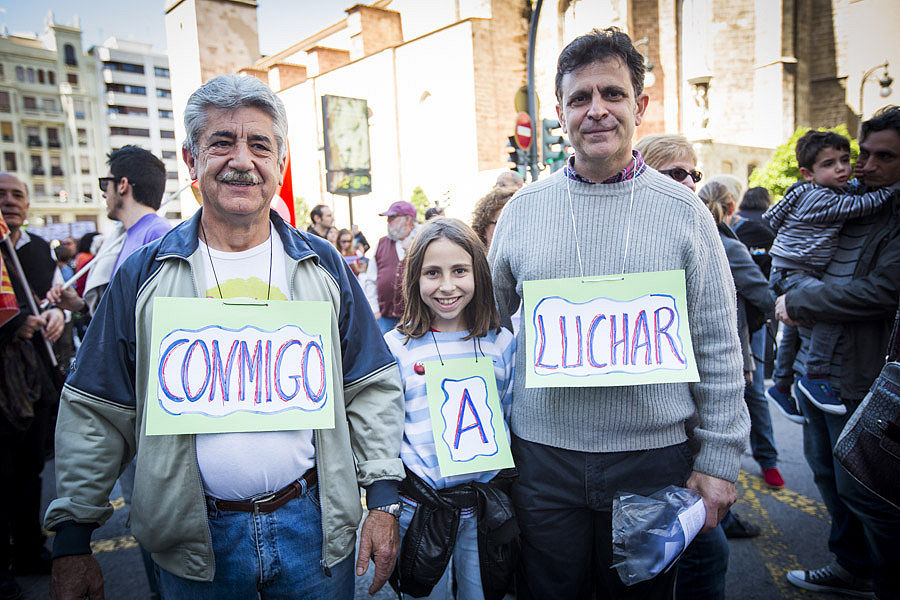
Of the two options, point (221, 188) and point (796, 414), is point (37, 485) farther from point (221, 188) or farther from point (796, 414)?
point (796, 414)

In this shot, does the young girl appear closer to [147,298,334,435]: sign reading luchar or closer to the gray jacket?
the gray jacket

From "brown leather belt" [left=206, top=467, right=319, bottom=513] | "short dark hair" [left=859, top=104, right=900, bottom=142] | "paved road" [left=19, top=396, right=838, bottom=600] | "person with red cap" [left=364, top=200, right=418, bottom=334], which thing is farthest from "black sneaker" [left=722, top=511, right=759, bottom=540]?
"person with red cap" [left=364, top=200, right=418, bottom=334]

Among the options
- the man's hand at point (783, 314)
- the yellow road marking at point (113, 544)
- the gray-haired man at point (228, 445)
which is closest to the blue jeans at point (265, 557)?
the gray-haired man at point (228, 445)

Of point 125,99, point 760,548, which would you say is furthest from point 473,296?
point 125,99

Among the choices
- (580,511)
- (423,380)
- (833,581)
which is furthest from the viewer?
(833,581)

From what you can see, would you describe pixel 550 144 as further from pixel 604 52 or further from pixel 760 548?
pixel 604 52

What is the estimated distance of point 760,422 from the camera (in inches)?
159

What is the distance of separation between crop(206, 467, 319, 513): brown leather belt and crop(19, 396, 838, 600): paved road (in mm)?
1736

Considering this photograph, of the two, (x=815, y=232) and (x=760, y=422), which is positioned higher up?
(x=815, y=232)

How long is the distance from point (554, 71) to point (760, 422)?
23314mm

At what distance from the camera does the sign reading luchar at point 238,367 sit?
1.48 meters

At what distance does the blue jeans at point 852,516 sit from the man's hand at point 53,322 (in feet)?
13.9

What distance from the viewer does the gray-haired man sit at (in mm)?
1488

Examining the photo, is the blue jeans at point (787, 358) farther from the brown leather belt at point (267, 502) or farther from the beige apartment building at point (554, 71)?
the beige apartment building at point (554, 71)
